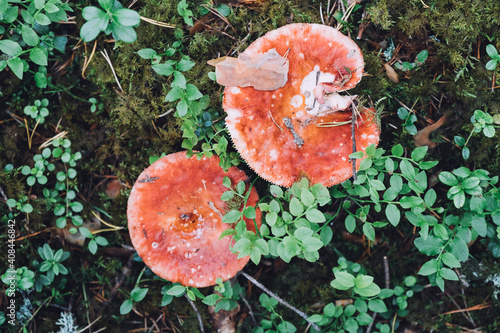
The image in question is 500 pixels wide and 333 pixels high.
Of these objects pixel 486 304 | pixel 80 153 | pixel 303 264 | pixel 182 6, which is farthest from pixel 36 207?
pixel 486 304

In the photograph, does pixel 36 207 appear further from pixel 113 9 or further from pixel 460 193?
pixel 460 193

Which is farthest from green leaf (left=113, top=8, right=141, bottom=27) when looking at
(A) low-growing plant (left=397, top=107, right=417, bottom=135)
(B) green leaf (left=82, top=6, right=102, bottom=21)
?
(A) low-growing plant (left=397, top=107, right=417, bottom=135)

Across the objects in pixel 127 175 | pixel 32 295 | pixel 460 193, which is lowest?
pixel 32 295

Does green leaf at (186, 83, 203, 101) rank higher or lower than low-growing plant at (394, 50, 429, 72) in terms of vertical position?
lower

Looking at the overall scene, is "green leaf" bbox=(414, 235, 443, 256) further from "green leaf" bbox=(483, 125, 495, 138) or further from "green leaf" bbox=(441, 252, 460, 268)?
"green leaf" bbox=(483, 125, 495, 138)

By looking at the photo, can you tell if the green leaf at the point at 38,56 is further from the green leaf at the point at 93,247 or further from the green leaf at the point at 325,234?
the green leaf at the point at 325,234

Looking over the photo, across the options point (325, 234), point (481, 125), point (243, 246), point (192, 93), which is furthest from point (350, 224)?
point (192, 93)
